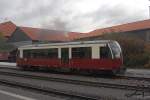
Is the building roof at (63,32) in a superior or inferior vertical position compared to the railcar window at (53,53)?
superior

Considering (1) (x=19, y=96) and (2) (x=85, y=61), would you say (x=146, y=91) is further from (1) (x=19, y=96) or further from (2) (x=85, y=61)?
(2) (x=85, y=61)

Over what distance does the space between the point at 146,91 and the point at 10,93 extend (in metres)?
6.48

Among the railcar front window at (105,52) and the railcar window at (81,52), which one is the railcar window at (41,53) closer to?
the railcar window at (81,52)

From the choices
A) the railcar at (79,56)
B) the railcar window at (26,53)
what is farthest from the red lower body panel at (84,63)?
the railcar window at (26,53)

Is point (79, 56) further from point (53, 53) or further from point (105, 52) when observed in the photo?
point (53, 53)

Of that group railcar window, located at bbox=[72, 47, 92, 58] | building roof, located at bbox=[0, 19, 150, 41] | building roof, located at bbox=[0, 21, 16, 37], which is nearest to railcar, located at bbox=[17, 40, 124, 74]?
railcar window, located at bbox=[72, 47, 92, 58]

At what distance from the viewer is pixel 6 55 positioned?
202 ft

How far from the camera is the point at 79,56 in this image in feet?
93.0

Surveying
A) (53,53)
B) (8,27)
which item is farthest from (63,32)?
(8,27)

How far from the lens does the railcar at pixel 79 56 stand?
1028 inches

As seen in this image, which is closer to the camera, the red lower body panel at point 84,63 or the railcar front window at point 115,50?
the red lower body panel at point 84,63

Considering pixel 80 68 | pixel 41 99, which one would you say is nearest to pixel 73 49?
pixel 80 68

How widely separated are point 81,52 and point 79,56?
0.41 metres

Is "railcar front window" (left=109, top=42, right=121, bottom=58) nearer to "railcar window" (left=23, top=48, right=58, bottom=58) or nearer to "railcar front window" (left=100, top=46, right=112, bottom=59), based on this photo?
"railcar front window" (left=100, top=46, right=112, bottom=59)
